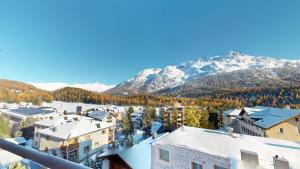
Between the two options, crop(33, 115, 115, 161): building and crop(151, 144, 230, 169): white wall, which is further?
crop(33, 115, 115, 161): building

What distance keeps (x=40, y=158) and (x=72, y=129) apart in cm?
844

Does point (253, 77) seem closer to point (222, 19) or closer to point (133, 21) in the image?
point (222, 19)

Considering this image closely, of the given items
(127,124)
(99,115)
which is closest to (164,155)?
(99,115)

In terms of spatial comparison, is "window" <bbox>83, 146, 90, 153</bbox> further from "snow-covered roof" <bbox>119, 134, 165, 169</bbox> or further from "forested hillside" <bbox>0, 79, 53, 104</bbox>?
"snow-covered roof" <bbox>119, 134, 165, 169</bbox>

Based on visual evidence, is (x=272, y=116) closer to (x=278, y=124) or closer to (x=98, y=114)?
(x=278, y=124)

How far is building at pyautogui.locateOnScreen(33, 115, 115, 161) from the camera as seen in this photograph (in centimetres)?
725

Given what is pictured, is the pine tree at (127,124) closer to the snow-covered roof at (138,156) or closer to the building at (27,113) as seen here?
the building at (27,113)

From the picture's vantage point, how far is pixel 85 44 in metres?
17.3

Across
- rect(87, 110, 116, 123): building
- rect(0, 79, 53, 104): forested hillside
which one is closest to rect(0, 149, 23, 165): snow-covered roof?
rect(0, 79, 53, 104): forested hillside

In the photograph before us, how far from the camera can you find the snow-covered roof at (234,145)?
13.1 ft

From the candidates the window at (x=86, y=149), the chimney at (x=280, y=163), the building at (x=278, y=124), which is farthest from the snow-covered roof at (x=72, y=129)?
the building at (x=278, y=124)

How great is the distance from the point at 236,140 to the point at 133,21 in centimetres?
1673

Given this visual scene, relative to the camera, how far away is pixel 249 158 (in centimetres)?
378

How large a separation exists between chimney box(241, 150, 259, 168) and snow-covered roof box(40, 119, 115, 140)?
6.25 meters
